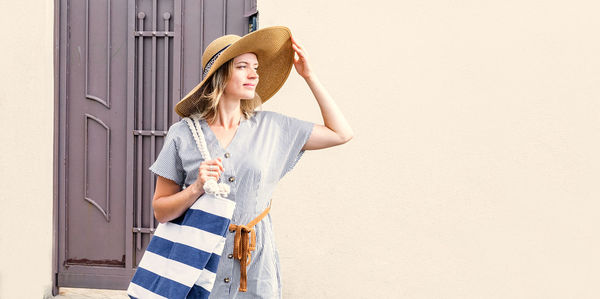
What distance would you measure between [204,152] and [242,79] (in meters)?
0.28

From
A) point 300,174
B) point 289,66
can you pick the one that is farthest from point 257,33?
point 300,174

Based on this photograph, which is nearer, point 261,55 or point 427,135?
point 261,55

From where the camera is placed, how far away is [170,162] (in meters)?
2.18

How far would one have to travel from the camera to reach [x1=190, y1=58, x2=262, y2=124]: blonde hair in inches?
87.7

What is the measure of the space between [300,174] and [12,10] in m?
2.08

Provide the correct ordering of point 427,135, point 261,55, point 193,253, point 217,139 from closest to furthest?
point 193,253 → point 217,139 → point 261,55 → point 427,135

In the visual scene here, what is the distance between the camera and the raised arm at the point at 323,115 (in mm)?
2234

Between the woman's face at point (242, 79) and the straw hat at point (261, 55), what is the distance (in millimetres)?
28

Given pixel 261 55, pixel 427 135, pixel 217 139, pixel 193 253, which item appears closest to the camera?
pixel 193 253

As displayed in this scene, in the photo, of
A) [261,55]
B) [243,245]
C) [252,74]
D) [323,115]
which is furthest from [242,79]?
[243,245]

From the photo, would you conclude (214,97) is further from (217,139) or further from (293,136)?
(293,136)

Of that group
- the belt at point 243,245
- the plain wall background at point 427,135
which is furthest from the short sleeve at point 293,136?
the plain wall background at point 427,135

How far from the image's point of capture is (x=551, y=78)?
12.9ft

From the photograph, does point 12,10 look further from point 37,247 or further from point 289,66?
point 289,66
